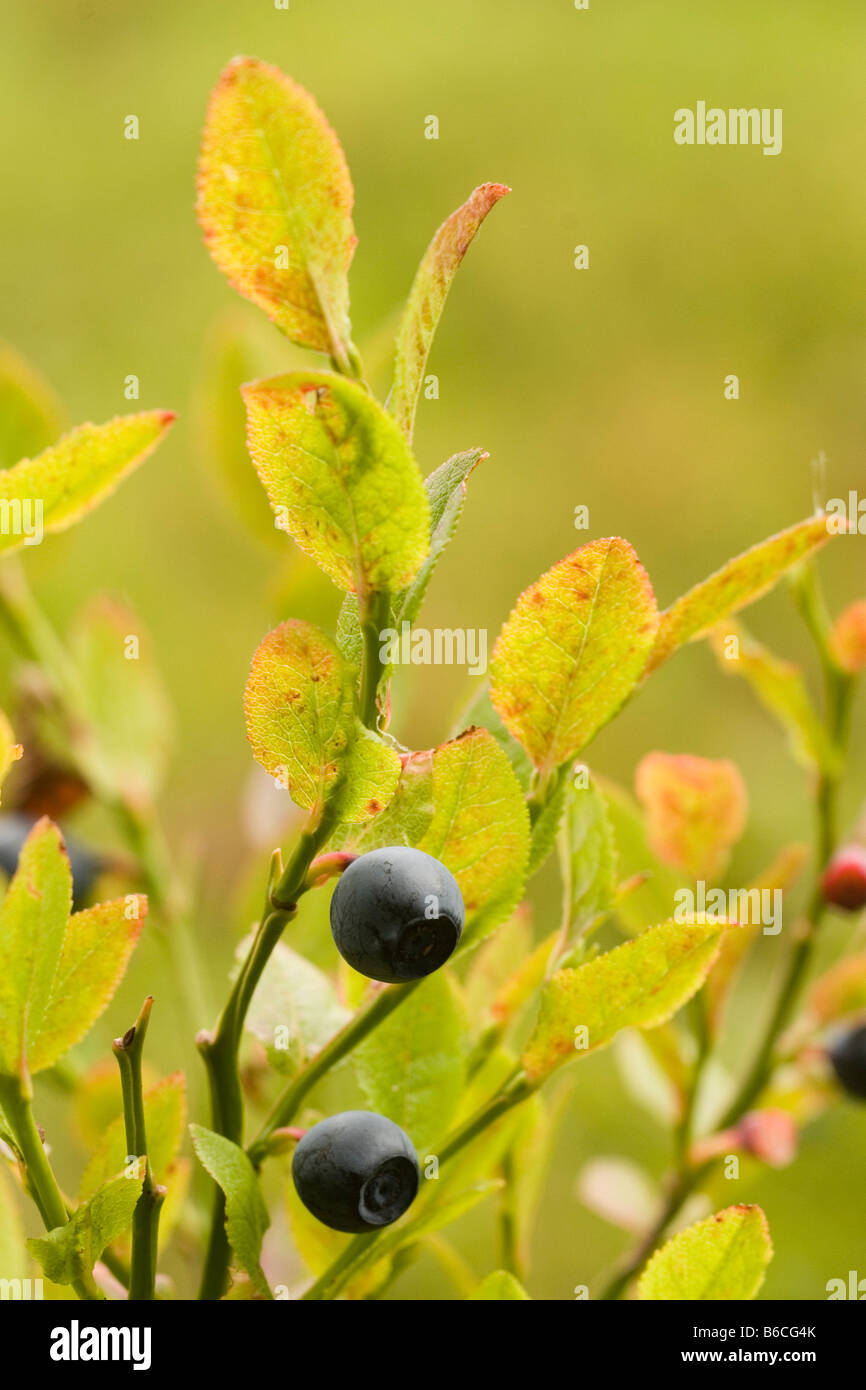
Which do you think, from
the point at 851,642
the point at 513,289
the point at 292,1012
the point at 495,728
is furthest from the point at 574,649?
the point at 513,289

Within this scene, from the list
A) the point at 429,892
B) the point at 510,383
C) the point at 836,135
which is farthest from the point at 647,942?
the point at 836,135

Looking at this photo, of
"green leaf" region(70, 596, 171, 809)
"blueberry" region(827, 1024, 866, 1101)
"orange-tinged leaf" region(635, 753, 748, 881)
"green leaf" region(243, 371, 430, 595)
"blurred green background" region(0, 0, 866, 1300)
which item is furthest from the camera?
"blurred green background" region(0, 0, 866, 1300)

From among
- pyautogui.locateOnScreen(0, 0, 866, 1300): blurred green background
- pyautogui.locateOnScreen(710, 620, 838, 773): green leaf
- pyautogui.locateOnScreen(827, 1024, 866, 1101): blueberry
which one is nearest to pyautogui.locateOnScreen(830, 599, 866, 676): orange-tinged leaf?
pyautogui.locateOnScreen(710, 620, 838, 773): green leaf

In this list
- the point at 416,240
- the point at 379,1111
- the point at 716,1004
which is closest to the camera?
the point at 379,1111

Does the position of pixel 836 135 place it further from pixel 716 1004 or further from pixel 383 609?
pixel 383 609

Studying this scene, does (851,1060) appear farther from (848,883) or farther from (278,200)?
(278,200)

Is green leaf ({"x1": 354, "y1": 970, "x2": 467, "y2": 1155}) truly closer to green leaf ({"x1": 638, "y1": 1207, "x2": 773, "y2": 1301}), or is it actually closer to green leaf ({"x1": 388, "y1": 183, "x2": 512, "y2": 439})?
green leaf ({"x1": 638, "y1": 1207, "x2": 773, "y2": 1301})
